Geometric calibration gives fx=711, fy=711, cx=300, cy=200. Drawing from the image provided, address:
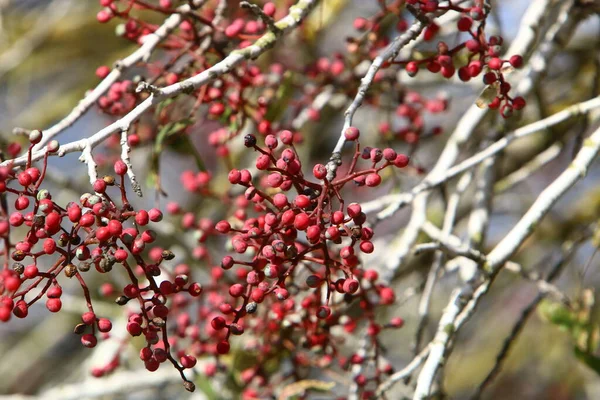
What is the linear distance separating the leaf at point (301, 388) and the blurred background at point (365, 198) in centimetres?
66

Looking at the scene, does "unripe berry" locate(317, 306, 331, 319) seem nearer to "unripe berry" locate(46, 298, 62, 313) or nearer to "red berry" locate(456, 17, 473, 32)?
"unripe berry" locate(46, 298, 62, 313)

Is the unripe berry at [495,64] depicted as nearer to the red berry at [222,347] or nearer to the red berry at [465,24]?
the red berry at [465,24]

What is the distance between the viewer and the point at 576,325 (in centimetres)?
199

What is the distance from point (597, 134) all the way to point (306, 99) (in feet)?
3.09

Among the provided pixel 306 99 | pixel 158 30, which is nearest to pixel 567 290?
pixel 306 99

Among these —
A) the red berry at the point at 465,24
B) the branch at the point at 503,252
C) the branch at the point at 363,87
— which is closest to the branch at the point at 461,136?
the branch at the point at 503,252

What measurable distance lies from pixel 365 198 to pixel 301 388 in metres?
2.07

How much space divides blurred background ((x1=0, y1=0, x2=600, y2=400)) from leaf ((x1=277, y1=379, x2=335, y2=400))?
66cm

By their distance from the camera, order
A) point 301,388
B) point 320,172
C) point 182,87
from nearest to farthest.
→ point 320,172 < point 182,87 < point 301,388

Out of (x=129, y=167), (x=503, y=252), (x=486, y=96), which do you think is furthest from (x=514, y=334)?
(x=129, y=167)

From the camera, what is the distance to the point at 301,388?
1.86 m

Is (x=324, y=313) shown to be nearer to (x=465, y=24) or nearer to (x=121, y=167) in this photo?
(x=121, y=167)

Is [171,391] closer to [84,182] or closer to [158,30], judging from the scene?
[84,182]

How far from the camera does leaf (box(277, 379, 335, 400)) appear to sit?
182 cm
